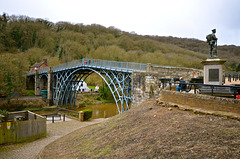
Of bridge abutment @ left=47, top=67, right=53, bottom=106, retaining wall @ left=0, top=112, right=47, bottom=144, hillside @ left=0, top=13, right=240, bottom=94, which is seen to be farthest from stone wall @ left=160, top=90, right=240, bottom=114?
hillside @ left=0, top=13, right=240, bottom=94

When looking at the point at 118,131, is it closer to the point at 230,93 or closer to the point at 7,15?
the point at 230,93

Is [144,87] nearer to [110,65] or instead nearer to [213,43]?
[213,43]

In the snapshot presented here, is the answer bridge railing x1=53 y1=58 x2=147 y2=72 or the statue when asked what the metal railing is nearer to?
bridge railing x1=53 y1=58 x2=147 y2=72

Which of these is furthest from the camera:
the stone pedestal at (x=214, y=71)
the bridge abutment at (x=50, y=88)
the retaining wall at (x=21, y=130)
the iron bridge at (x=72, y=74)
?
the bridge abutment at (x=50, y=88)

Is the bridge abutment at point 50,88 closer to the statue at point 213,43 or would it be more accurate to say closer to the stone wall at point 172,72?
the stone wall at point 172,72

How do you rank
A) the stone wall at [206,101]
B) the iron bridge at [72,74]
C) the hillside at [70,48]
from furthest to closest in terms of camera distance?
the hillside at [70,48], the iron bridge at [72,74], the stone wall at [206,101]

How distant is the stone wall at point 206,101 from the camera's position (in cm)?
607

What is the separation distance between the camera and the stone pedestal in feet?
33.1

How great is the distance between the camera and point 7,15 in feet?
287

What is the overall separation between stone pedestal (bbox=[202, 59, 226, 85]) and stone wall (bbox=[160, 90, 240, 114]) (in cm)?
335

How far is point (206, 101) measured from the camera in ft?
22.4

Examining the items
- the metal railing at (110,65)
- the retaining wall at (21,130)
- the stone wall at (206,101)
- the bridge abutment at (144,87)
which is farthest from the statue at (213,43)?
the retaining wall at (21,130)

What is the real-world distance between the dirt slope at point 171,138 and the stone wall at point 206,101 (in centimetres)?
49

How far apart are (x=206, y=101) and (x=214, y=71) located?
166 inches
